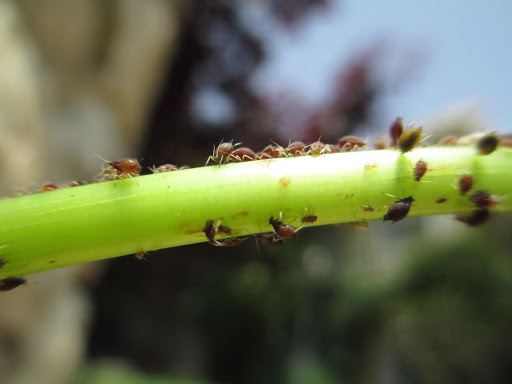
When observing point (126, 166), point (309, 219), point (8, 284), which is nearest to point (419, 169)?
point (309, 219)

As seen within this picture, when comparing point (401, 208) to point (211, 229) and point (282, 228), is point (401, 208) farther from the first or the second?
point (211, 229)

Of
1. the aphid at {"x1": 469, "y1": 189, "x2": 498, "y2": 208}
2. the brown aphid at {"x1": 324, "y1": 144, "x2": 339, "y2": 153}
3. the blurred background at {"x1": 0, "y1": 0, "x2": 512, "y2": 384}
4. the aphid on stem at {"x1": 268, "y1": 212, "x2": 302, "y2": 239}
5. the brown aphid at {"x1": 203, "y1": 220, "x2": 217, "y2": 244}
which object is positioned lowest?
the brown aphid at {"x1": 203, "y1": 220, "x2": 217, "y2": 244}

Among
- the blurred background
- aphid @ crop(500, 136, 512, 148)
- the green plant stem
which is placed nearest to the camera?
the green plant stem

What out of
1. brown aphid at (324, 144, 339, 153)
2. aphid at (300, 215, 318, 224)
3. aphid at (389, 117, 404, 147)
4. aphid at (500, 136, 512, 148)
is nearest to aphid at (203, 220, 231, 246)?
aphid at (300, 215, 318, 224)

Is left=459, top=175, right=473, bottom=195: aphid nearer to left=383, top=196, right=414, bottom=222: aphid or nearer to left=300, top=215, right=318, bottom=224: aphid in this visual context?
left=383, top=196, right=414, bottom=222: aphid

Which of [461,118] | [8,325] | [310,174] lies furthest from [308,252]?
[461,118]

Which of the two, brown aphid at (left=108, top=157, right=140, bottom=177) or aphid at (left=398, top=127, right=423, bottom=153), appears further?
brown aphid at (left=108, top=157, right=140, bottom=177)
